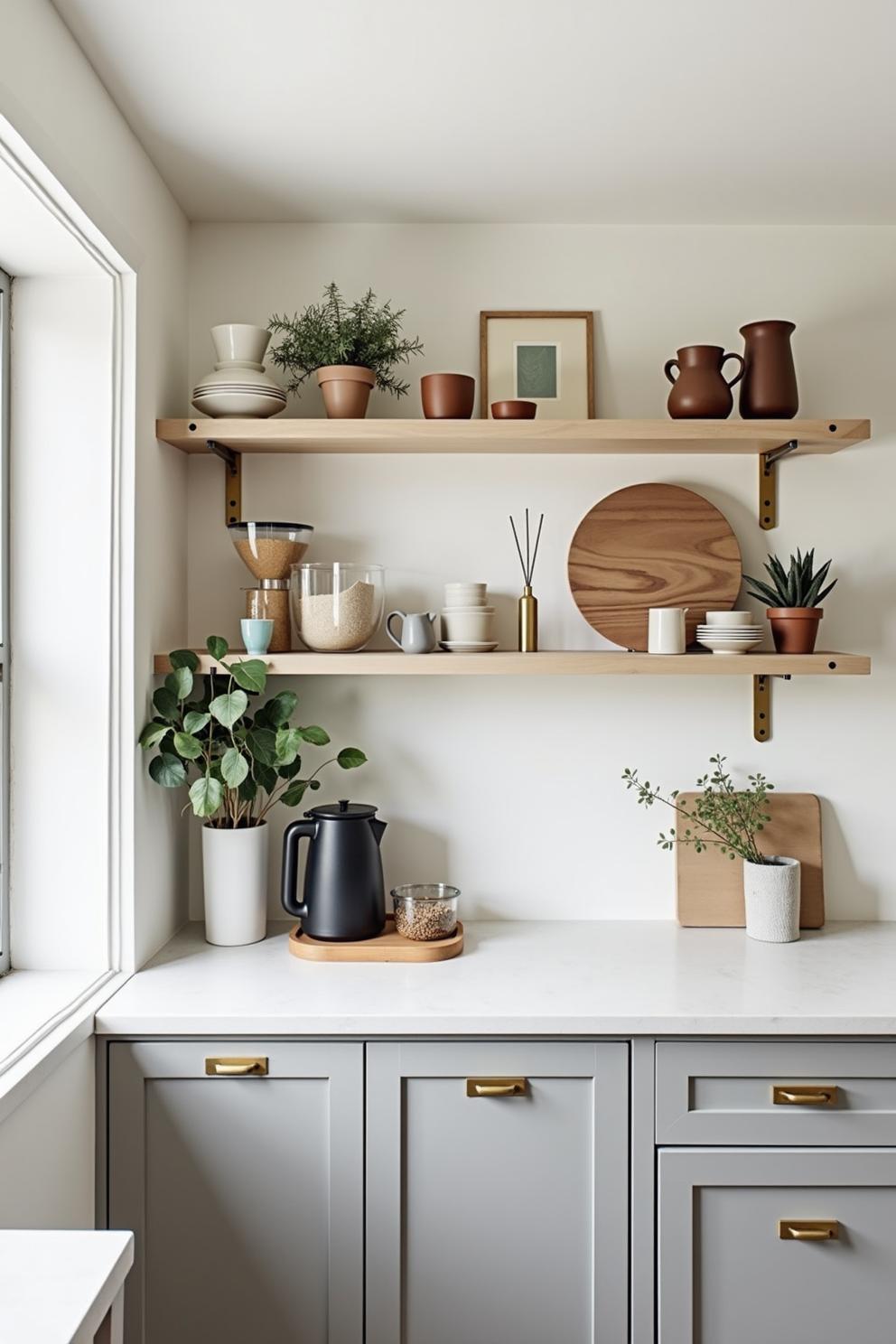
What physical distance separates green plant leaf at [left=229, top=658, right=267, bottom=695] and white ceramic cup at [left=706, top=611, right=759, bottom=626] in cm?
93

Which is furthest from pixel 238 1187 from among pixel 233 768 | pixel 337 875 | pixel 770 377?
pixel 770 377

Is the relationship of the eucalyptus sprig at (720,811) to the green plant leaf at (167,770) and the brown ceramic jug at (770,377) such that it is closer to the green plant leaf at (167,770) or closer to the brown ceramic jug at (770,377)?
the brown ceramic jug at (770,377)

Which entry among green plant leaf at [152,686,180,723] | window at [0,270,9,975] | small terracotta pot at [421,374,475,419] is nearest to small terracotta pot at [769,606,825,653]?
small terracotta pot at [421,374,475,419]

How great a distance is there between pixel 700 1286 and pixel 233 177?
225 centimetres


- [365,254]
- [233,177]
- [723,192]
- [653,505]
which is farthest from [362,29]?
[653,505]

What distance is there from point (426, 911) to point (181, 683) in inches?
26.3

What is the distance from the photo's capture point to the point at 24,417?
1.98 meters

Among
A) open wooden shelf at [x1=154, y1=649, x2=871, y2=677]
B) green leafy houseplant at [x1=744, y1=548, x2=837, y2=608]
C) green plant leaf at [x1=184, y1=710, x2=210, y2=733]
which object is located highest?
green leafy houseplant at [x1=744, y1=548, x2=837, y2=608]

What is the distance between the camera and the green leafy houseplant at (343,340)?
7.43 ft

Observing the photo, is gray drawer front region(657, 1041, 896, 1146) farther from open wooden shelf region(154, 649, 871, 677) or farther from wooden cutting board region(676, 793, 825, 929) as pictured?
open wooden shelf region(154, 649, 871, 677)

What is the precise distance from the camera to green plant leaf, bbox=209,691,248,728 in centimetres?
210

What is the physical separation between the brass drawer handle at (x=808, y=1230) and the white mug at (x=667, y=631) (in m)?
1.05

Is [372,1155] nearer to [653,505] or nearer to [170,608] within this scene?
[170,608]

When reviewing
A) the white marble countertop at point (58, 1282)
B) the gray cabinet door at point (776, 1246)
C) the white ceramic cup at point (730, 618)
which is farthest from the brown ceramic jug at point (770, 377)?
the white marble countertop at point (58, 1282)
